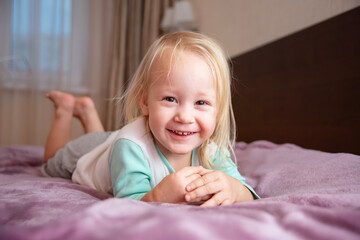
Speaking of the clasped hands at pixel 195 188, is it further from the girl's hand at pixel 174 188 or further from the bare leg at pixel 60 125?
the bare leg at pixel 60 125

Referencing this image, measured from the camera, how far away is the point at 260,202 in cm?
55

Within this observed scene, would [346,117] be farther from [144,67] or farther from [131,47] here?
[131,47]

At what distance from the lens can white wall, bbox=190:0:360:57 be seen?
1376 mm

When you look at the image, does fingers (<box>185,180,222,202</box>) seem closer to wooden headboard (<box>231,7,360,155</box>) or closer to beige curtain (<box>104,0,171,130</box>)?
wooden headboard (<box>231,7,360,155</box>)

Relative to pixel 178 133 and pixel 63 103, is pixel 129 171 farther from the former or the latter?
pixel 63 103

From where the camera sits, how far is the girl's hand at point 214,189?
645 millimetres

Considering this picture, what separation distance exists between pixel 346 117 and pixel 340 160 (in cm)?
31

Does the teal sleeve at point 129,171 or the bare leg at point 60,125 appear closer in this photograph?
the teal sleeve at point 129,171

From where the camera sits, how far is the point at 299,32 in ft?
4.72

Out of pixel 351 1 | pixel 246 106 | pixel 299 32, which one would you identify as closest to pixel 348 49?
pixel 351 1

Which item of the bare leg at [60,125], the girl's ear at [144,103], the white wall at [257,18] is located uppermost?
the white wall at [257,18]

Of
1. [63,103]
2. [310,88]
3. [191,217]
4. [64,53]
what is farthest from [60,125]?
[64,53]

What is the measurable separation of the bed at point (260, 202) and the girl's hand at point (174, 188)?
7 cm

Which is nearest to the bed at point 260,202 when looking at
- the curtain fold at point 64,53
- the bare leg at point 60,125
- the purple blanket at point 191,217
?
the purple blanket at point 191,217
